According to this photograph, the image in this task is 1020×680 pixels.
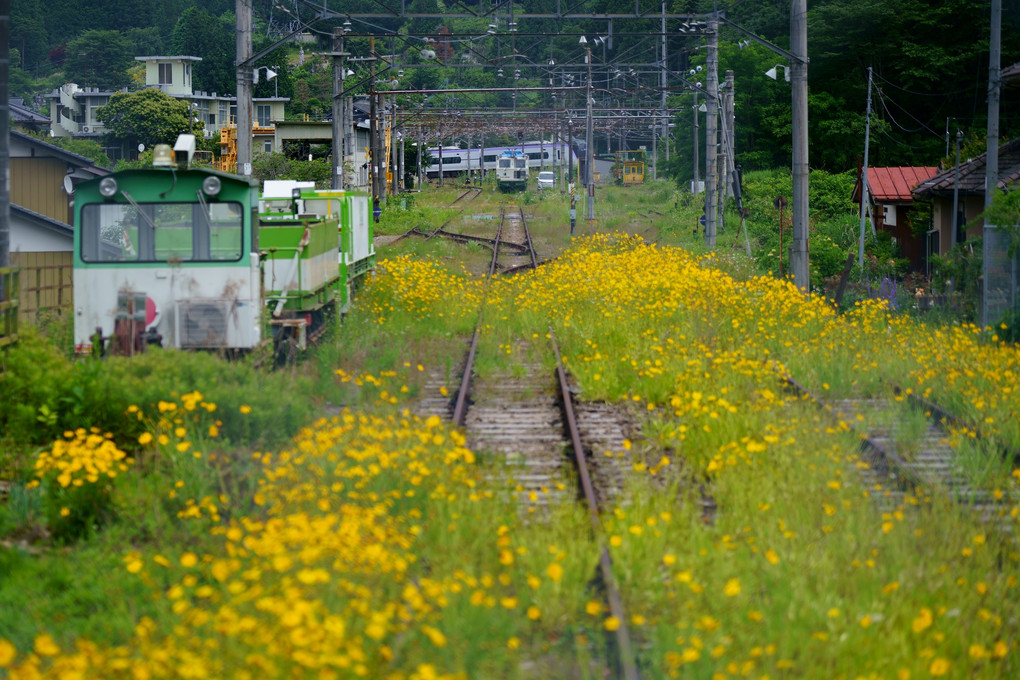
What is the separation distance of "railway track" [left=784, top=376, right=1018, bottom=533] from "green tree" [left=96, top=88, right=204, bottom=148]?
69.9 metres

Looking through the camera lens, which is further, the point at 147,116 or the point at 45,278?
the point at 147,116

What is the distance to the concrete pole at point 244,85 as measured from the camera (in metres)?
19.6

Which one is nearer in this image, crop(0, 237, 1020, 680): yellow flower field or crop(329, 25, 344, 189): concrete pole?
crop(0, 237, 1020, 680): yellow flower field

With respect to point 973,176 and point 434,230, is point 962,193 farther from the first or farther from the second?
point 434,230

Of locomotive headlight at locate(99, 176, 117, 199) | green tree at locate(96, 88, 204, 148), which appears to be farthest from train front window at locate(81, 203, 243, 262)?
green tree at locate(96, 88, 204, 148)

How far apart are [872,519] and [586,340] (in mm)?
8379

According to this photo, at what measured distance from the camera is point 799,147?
18.7 meters

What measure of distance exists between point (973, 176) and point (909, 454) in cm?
1809

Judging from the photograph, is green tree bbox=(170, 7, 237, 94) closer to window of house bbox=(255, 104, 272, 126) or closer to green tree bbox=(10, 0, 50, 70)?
window of house bbox=(255, 104, 272, 126)

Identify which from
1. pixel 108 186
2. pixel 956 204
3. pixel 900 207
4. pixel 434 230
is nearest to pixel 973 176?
pixel 956 204

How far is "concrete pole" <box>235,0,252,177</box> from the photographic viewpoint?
19641 millimetres

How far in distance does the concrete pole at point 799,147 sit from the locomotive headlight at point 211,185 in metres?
10.4

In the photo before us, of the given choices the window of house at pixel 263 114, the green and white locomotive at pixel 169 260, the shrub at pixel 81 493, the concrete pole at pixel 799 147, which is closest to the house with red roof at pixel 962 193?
the concrete pole at pixel 799 147

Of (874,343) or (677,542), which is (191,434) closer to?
(677,542)
